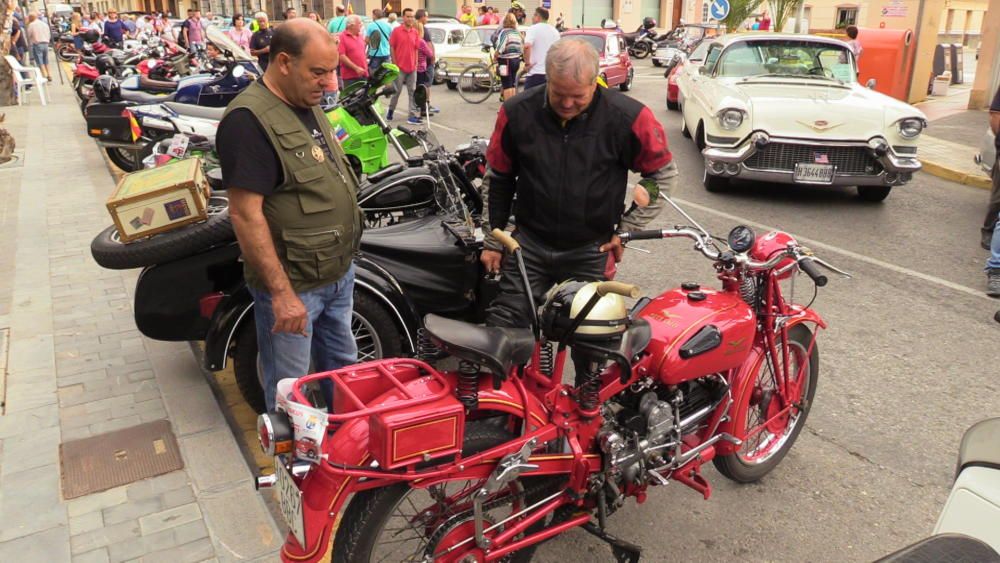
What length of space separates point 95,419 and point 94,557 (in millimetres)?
1175

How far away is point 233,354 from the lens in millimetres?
3717

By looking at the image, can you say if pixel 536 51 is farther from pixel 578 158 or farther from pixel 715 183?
pixel 578 158

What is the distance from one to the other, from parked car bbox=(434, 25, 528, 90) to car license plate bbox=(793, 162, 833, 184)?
995 centimetres

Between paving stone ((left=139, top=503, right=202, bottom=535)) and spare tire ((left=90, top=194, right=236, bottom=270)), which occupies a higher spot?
spare tire ((left=90, top=194, right=236, bottom=270))

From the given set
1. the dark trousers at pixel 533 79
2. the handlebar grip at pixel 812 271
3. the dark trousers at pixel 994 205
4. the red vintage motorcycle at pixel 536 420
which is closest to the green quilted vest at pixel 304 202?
the red vintage motorcycle at pixel 536 420

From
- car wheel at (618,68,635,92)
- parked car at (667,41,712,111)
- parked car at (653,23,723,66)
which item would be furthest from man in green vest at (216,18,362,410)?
parked car at (653,23,723,66)

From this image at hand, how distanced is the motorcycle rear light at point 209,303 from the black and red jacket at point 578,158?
1612mm

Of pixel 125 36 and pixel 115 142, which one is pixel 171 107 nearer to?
pixel 115 142

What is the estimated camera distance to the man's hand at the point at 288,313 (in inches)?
106

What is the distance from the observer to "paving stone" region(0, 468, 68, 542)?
304 centimetres

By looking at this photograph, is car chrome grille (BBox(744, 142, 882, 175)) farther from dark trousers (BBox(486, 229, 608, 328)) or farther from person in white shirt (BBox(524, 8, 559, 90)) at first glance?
dark trousers (BBox(486, 229, 608, 328))

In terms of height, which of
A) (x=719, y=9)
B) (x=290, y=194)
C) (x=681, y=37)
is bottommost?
(x=681, y=37)

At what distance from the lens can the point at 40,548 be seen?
9.56 ft

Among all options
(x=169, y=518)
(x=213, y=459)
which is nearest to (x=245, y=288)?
(x=213, y=459)
